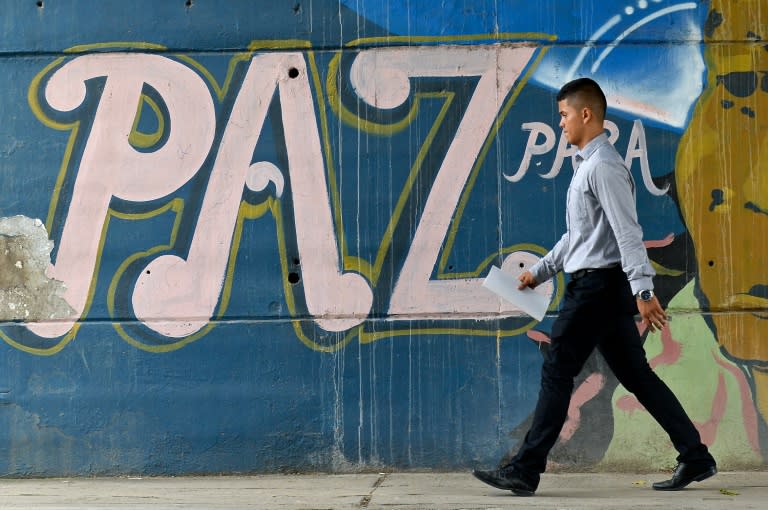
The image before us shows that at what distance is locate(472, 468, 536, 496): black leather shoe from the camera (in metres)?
5.47

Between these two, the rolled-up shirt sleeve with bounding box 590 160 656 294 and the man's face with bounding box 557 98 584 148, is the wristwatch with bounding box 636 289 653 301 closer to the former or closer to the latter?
the rolled-up shirt sleeve with bounding box 590 160 656 294

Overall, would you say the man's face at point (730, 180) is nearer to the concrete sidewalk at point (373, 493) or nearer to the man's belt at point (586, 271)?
the concrete sidewalk at point (373, 493)

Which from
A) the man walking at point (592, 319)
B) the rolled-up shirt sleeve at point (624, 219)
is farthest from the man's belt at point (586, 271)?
the rolled-up shirt sleeve at point (624, 219)

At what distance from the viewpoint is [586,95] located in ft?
18.0

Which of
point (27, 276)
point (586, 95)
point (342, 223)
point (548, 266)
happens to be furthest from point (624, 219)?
point (27, 276)

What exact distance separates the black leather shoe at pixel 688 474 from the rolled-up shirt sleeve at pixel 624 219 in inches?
38.2

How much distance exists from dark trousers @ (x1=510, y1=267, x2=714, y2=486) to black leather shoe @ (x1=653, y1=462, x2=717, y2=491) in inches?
1.2

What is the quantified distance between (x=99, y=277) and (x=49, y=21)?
1.51 meters

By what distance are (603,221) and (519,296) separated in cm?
58

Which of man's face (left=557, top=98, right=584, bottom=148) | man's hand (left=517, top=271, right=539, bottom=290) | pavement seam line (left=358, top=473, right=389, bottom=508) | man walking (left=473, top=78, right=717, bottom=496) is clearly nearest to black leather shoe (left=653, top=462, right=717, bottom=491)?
man walking (left=473, top=78, right=717, bottom=496)

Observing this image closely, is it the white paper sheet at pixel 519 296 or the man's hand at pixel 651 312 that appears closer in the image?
the man's hand at pixel 651 312

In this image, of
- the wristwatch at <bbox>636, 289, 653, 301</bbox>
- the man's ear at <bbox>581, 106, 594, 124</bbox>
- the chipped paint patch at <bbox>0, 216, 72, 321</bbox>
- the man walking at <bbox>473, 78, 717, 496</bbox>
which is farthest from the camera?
the chipped paint patch at <bbox>0, 216, 72, 321</bbox>

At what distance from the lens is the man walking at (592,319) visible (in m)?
5.36

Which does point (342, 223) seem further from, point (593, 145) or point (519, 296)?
point (593, 145)
